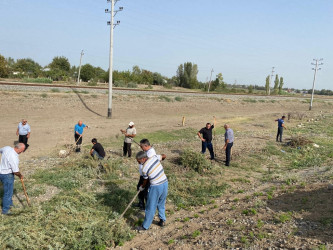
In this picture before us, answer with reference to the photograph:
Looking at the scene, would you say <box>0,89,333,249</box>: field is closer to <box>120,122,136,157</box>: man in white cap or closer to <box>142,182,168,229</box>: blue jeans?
<box>142,182,168,229</box>: blue jeans

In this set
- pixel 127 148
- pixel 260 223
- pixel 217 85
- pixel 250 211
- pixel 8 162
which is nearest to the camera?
pixel 260 223

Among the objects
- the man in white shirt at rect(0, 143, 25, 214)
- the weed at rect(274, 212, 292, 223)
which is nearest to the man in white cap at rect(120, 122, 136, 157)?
the man in white shirt at rect(0, 143, 25, 214)

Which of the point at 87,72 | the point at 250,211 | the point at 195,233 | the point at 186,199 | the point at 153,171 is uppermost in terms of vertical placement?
the point at 87,72

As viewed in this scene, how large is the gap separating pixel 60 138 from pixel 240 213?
1259 cm

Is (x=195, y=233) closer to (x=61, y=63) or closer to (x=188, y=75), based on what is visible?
(x=61, y=63)

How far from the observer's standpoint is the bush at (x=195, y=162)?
1014 centimetres

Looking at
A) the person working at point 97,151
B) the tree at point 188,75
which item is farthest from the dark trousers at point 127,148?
the tree at point 188,75

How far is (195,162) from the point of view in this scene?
1023 cm

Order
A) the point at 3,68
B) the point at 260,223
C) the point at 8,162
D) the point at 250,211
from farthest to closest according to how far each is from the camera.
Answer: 1. the point at 3,68
2. the point at 250,211
3. the point at 8,162
4. the point at 260,223

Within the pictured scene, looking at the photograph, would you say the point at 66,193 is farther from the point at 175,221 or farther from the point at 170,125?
the point at 170,125

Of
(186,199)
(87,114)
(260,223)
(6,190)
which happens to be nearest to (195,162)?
(186,199)

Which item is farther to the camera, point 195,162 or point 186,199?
point 195,162

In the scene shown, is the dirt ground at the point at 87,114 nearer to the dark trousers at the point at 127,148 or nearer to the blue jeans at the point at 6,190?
the dark trousers at the point at 127,148

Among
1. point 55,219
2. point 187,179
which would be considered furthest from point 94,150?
point 55,219
